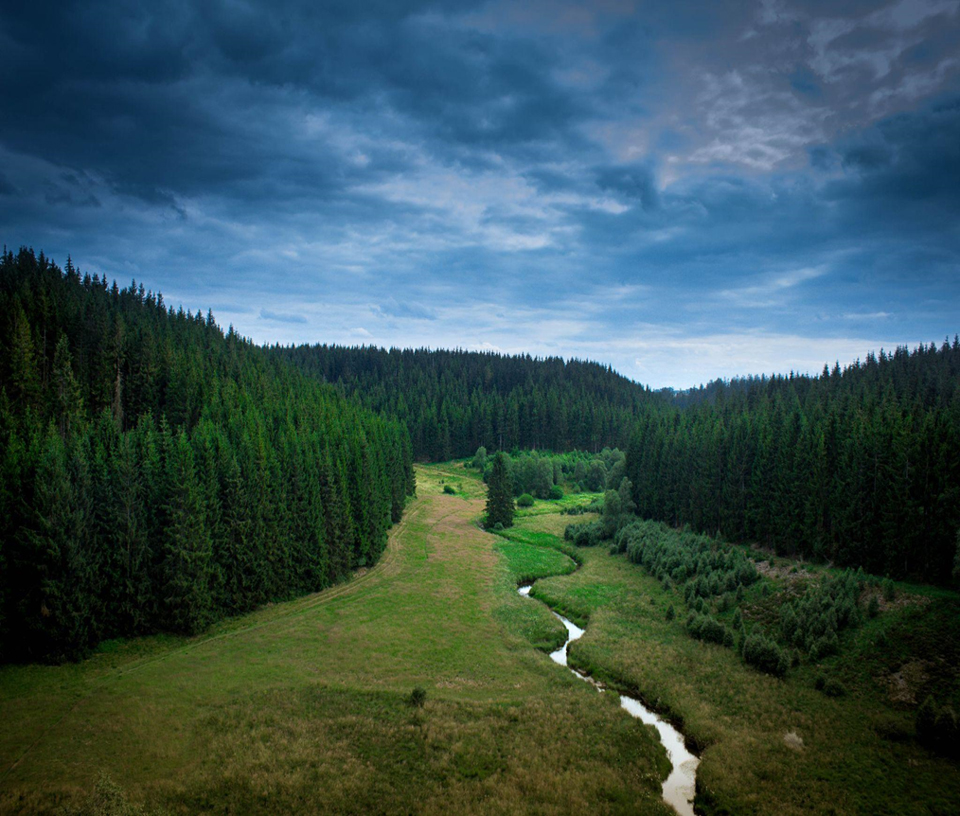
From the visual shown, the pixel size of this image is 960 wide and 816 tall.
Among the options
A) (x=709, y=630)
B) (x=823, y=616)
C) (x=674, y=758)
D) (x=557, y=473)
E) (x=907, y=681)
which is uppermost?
(x=557, y=473)

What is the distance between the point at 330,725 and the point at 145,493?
28.4 m

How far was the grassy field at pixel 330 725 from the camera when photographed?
23947 millimetres

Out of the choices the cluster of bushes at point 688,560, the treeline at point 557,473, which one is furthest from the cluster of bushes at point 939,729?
the treeline at point 557,473

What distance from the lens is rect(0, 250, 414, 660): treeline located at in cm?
3703

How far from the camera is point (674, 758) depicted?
1134 inches

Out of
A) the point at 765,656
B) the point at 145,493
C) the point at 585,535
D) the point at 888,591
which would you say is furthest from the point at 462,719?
the point at 585,535

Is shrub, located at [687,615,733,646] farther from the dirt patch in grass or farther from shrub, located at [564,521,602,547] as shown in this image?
shrub, located at [564,521,602,547]

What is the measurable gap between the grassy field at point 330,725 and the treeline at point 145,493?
3.56 metres

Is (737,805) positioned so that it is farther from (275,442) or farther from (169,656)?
(275,442)

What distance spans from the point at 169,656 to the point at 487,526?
60.3m

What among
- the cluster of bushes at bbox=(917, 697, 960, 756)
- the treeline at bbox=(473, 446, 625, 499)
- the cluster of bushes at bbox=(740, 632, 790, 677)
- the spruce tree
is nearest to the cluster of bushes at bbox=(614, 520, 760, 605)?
the cluster of bushes at bbox=(740, 632, 790, 677)

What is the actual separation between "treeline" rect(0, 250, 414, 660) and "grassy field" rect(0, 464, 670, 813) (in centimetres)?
356

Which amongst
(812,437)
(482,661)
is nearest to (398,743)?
(482,661)

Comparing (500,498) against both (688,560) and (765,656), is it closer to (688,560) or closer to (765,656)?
(688,560)
